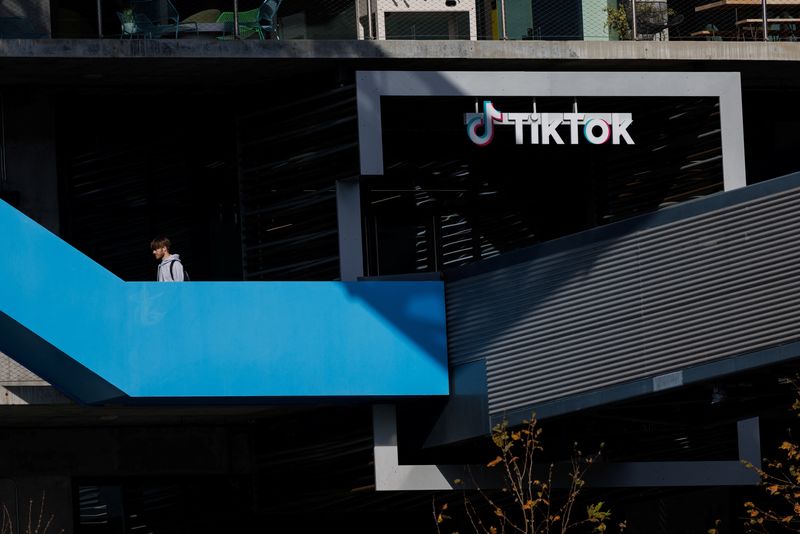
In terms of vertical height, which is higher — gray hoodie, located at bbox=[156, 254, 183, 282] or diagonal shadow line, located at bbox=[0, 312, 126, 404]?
gray hoodie, located at bbox=[156, 254, 183, 282]

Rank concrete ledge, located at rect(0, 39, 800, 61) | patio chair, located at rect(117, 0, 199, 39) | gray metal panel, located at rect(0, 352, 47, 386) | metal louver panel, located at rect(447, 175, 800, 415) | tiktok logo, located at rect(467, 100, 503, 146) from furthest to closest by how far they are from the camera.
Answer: tiktok logo, located at rect(467, 100, 503, 146)
patio chair, located at rect(117, 0, 199, 39)
concrete ledge, located at rect(0, 39, 800, 61)
gray metal panel, located at rect(0, 352, 47, 386)
metal louver panel, located at rect(447, 175, 800, 415)

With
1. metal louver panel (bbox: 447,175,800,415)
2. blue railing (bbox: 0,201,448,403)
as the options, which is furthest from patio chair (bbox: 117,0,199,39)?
metal louver panel (bbox: 447,175,800,415)

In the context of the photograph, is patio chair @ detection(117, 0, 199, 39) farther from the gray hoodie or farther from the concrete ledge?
the gray hoodie

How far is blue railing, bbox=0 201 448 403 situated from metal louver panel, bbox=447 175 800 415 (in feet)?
2.16

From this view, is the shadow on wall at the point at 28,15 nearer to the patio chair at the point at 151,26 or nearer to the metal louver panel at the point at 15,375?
the patio chair at the point at 151,26

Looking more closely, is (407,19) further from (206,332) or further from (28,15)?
(206,332)

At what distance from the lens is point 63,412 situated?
2005 cm

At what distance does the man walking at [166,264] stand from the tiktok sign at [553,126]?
3890 mm

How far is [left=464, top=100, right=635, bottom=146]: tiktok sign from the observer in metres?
20.0

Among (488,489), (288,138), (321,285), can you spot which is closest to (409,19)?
(288,138)

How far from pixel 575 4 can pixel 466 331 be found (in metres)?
4.94

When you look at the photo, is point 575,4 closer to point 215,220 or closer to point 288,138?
point 288,138

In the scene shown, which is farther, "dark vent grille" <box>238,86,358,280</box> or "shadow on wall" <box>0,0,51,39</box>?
"shadow on wall" <box>0,0,51,39</box>

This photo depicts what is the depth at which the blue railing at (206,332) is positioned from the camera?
1642 centimetres
